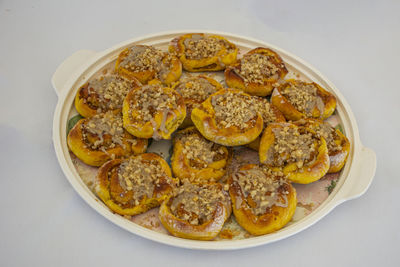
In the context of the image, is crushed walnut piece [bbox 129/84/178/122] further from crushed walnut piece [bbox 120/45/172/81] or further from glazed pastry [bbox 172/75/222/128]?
crushed walnut piece [bbox 120/45/172/81]

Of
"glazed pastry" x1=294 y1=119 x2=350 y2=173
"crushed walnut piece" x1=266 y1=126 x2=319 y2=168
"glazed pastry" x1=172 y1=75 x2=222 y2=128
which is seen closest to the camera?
"crushed walnut piece" x1=266 y1=126 x2=319 y2=168

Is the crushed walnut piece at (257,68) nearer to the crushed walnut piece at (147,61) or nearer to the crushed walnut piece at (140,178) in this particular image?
the crushed walnut piece at (147,61)

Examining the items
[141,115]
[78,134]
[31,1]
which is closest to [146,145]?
[141,115]

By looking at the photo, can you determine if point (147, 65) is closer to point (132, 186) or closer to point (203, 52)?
point (203, 52)

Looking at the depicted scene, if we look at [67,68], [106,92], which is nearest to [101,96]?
[106,92]

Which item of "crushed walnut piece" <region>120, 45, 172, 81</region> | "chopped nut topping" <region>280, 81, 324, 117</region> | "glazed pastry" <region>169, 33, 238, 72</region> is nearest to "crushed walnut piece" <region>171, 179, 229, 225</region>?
"chopped nut topping" <region>280, 81, 324, 117</region>

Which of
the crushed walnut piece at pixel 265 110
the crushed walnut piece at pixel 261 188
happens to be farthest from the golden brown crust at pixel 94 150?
the crushed walnut piece at pixel 265 110
